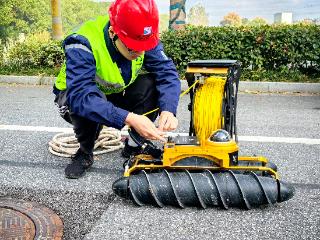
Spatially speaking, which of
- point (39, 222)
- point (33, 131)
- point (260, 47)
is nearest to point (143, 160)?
point (39, 222)

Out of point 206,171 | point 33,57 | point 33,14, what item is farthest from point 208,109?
point 33,14

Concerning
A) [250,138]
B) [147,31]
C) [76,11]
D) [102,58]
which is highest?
[76,11]

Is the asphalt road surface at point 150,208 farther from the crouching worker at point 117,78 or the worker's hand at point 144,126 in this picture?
the worker's hand at point 144,126

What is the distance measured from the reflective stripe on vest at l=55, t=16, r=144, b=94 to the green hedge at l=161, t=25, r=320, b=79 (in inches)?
206

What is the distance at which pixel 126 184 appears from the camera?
2.58 m

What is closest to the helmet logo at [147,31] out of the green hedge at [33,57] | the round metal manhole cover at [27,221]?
the round metal manhole cover at [27,221]

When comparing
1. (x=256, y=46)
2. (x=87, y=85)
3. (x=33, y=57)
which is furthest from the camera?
(x=33, y=57)

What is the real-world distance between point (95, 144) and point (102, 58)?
1.19 m

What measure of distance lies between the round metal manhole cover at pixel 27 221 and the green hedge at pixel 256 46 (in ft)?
19.3

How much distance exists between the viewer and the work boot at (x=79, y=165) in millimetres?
3105

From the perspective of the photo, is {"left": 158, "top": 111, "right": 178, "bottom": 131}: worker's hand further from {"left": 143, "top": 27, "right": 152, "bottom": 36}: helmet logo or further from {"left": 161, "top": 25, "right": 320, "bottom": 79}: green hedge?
{"left": 161, "top": 25, "right": 320, "bottom": 79}: green hedge

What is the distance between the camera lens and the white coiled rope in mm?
3586

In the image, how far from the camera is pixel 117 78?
9.35ft

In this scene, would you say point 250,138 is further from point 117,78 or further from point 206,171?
point 117,78
